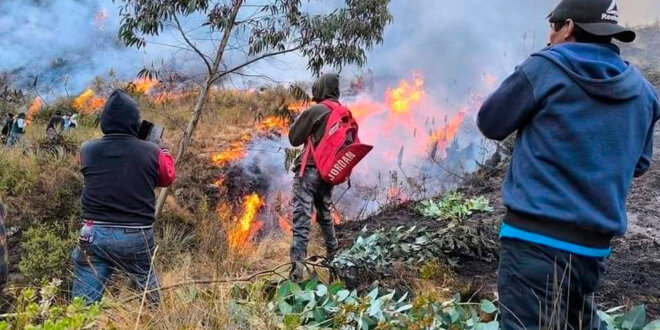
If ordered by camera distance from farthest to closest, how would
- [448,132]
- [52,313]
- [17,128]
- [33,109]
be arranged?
[33,109], [17,128], [448,132], [52,313]

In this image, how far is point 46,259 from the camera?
5.63 m

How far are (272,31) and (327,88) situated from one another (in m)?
2.01

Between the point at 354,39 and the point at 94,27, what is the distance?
12.7 m

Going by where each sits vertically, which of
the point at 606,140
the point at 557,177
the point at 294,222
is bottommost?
the point at 294,222

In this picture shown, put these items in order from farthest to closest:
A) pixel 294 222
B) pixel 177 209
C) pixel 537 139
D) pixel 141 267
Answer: pixel 177 209, pixel 294 222, pixel 141 267, pixel 537 139

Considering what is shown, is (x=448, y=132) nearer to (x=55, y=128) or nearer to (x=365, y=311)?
(x=55, y=128)

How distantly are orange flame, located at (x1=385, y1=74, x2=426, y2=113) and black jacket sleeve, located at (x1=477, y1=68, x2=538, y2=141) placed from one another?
1037 centimetres

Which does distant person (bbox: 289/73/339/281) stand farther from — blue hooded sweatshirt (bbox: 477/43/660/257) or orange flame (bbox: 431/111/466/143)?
orange flame (bbox: 431/111/466/143)

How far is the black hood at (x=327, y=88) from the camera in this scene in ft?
16.3

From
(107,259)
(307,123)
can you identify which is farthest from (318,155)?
(107,259)

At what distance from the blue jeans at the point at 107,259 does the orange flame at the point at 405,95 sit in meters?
9.42

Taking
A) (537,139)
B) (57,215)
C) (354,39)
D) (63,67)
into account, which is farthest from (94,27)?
(537,139)

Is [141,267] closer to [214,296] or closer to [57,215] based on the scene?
[214,296]

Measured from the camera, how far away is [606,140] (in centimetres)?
198
